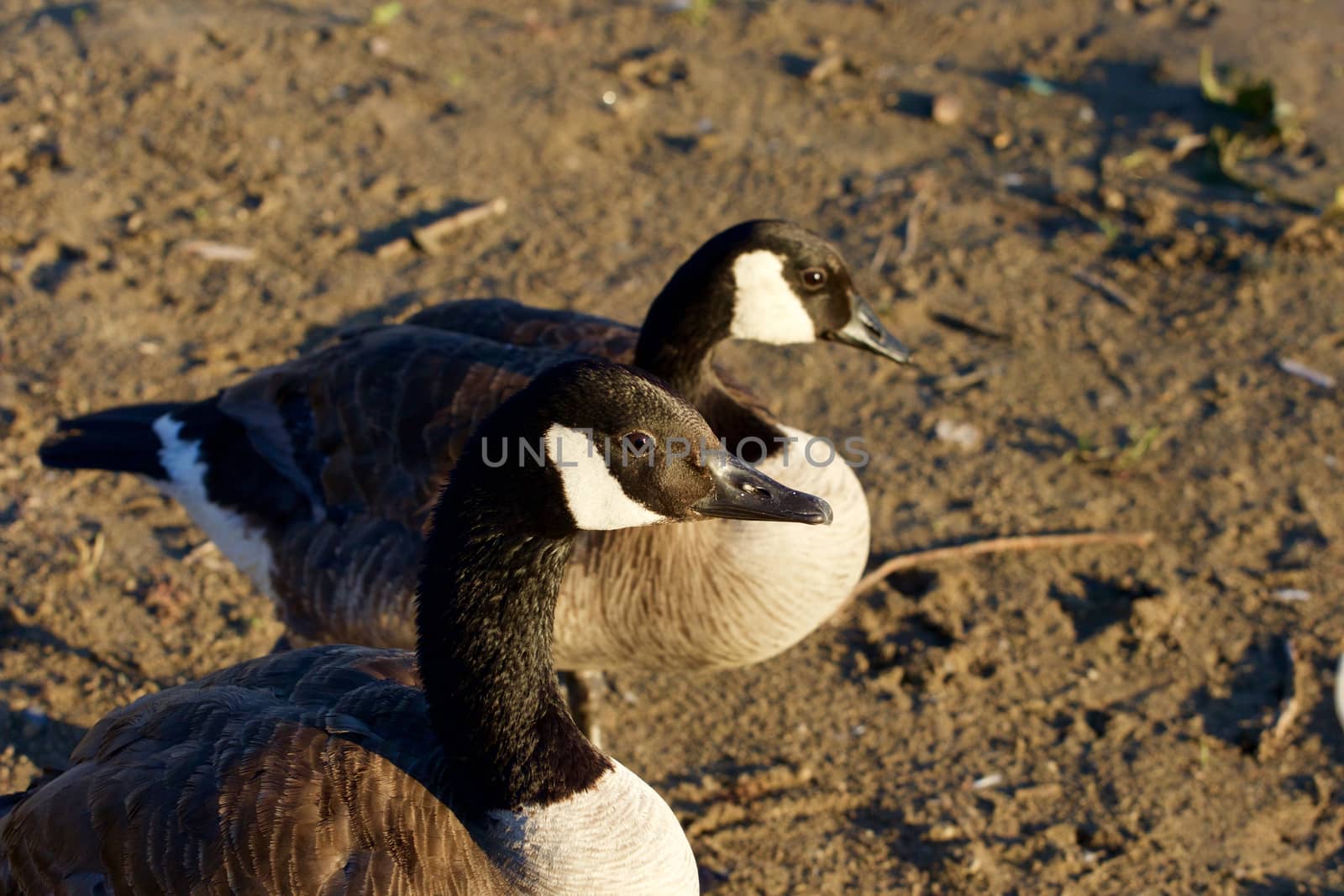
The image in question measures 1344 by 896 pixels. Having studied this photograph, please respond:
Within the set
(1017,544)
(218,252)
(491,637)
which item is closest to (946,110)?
(1017,544)

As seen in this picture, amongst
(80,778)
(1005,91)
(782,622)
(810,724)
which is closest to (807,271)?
(782,622)

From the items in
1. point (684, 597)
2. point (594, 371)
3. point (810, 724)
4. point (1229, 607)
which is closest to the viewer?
point (594, 371)

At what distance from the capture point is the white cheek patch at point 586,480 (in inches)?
104

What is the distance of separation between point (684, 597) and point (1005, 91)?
5344 mm

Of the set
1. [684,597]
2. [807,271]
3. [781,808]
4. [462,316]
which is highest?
[807,271]

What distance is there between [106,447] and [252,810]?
231cm

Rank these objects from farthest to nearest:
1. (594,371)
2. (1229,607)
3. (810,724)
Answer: (1229,607) → (810,724) → (594,371)

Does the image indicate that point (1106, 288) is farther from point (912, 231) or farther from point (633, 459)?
point (633, 459)

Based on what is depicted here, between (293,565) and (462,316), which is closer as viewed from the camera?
(293,565)

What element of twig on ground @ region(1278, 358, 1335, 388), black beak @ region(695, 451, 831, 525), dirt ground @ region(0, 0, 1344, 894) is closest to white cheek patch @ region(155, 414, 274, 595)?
dirt ground @ region(0, 0, 1344, 894)

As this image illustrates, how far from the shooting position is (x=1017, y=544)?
4.96m

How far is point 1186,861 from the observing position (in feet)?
12.5

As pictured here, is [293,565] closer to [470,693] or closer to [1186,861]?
[470,693]

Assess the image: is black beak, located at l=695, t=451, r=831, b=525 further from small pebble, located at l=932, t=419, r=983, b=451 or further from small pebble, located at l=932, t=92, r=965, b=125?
small pebble, located at l=932, t=92, r=965, b=125
